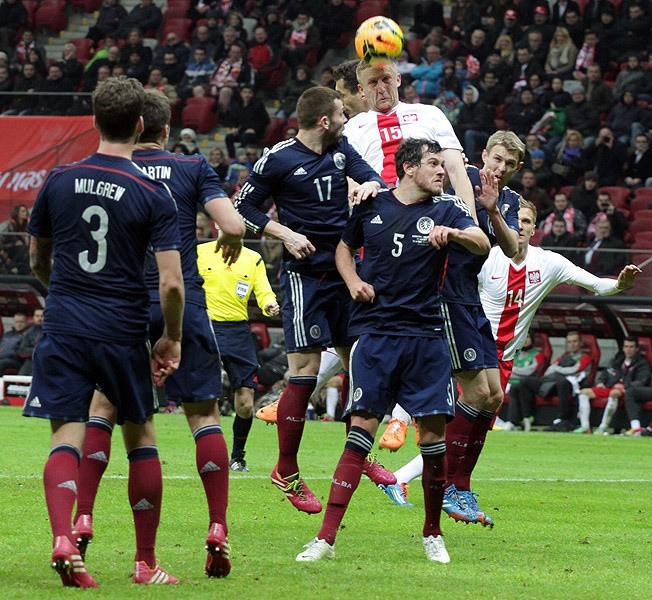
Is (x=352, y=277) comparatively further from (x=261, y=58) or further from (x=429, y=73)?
(x=261, y=58)

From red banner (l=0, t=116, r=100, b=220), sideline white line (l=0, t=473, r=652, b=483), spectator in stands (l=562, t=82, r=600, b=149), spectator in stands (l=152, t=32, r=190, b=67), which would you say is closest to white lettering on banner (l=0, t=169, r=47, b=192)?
red banner (l=0, t=116, r=100, b=220)

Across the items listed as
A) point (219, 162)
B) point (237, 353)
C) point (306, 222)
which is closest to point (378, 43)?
point (306, 222)

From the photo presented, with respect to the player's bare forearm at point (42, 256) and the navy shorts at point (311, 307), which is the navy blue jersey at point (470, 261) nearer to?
the navy shorts at point (311, 307)

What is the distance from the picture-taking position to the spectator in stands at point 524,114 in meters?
22.7

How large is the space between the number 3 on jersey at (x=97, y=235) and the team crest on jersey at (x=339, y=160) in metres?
2.57

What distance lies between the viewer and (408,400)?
22.1 ft

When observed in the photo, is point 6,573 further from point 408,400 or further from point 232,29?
point 232,29

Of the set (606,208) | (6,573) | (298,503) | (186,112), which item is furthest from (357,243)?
(186,112)

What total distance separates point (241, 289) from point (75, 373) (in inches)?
304

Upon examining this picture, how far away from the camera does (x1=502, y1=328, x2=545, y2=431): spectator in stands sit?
19359mm

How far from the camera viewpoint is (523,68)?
925 inches

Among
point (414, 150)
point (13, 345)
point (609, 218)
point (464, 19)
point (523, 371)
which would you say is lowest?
point (13, 345)

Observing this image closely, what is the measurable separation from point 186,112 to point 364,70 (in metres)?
18.6

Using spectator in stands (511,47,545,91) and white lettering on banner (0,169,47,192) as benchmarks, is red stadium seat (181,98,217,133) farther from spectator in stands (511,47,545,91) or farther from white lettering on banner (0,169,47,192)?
spectator in stands (511,47,545,91)
